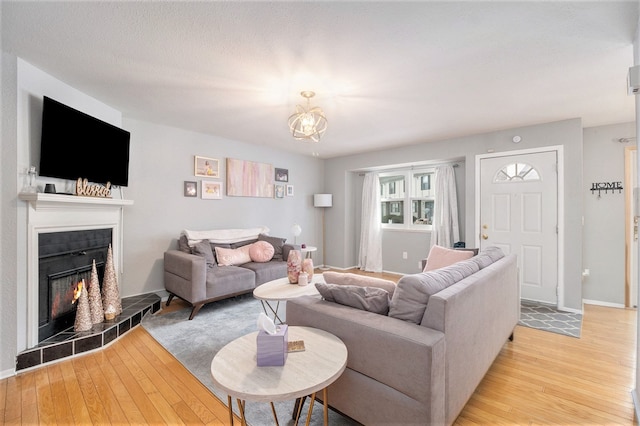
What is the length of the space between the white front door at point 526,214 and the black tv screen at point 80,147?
4.72m

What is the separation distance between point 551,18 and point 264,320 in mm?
2361

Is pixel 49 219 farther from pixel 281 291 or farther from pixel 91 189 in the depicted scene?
pixel 281 291

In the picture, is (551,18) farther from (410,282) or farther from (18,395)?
(18,395)

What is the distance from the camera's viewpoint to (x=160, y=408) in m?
1.79

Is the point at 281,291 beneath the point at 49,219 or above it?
beneath

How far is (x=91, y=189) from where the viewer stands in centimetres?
284

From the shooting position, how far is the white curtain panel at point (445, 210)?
4719 mm

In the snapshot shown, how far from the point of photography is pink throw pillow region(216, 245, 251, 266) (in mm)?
3830

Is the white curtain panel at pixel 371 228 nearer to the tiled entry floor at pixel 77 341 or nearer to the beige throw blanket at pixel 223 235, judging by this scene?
the beige throw blanket at pixel 223 235

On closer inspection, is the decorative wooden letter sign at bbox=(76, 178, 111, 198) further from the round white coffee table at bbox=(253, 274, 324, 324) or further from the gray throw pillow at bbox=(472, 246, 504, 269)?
the gray throw pillow at bbox=(472, 246, 504, 269)

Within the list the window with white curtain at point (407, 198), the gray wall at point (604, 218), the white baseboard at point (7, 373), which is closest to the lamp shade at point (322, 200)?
the window with white curtain at point (407, 198)

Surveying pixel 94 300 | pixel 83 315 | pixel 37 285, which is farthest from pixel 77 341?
pixel 37 285

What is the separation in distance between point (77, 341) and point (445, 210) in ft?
16.0

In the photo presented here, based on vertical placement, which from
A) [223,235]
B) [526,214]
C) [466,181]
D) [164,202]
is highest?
[466,181]
